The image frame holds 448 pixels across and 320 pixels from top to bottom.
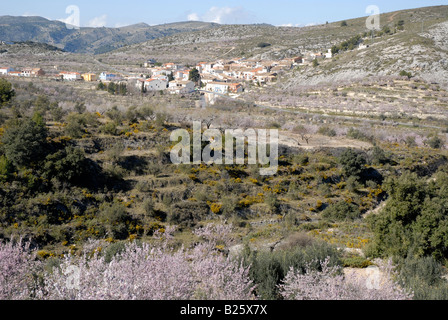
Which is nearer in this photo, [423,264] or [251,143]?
[423,264]

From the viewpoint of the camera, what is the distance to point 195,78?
195 feet

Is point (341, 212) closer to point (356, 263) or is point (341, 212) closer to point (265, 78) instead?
point (356, 263)

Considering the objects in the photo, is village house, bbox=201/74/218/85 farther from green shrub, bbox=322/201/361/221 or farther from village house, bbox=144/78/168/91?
green shrub, bbox=322/201/361/221

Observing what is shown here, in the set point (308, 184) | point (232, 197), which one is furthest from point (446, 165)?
point (232, 197)

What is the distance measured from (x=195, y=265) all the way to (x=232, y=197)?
996 centimetres

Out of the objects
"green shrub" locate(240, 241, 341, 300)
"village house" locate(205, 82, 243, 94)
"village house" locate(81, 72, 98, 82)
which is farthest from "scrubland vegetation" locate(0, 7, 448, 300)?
"village house" locate(81, 72, 98, 82)

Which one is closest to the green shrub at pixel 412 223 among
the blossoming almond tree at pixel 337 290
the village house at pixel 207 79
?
the blossoming almond tree at pixel 337 290

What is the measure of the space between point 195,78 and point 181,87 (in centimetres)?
839

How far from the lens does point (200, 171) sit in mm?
16750

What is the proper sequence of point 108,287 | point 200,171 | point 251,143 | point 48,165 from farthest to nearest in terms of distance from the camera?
point 251,143 → point 200,171 → point 48,165 → point 108,287

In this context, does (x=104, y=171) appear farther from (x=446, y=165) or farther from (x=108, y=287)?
(x=446, y=165)

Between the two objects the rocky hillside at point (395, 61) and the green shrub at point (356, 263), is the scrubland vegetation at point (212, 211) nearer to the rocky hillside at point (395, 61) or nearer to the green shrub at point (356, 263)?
the green shrub at point (356, 263)

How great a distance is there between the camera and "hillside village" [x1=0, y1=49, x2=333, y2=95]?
50469mm

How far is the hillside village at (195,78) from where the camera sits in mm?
50469
